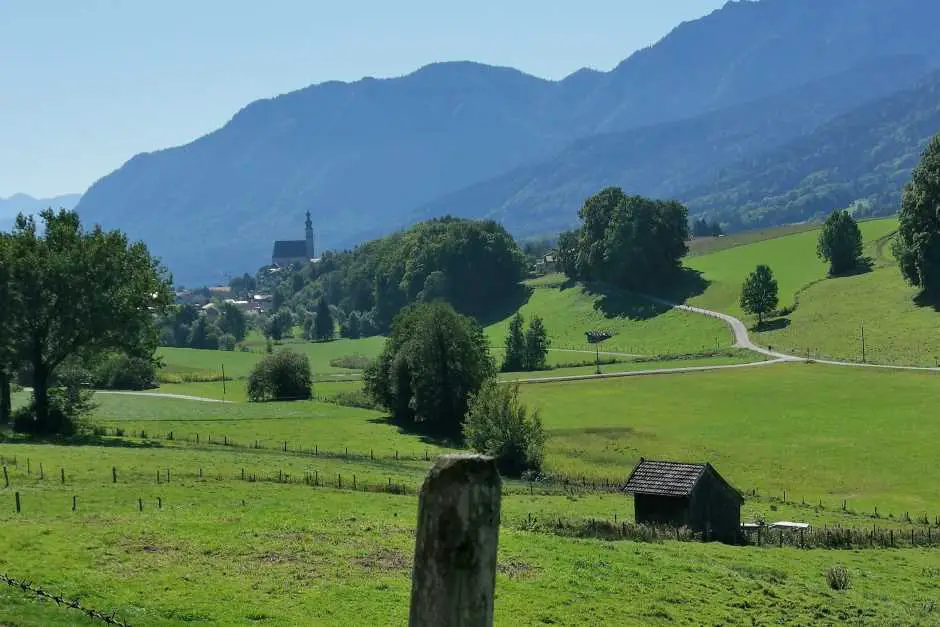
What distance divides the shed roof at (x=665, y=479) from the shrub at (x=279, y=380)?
213ft

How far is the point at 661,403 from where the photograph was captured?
97.4m

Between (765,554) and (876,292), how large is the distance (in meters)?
106

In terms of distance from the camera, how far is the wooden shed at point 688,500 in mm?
46969

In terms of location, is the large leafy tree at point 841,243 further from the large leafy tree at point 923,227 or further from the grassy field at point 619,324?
the grassy field at point 619,324

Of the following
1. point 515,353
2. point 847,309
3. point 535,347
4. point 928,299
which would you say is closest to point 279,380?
point 515,353

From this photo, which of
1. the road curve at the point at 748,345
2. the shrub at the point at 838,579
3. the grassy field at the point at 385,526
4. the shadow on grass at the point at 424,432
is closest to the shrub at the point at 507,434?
the grassy field at the point at 385,526

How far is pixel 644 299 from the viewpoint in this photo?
17238 cm

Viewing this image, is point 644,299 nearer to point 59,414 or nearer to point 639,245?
point 639,245

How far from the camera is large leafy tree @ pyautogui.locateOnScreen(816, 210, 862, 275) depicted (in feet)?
520

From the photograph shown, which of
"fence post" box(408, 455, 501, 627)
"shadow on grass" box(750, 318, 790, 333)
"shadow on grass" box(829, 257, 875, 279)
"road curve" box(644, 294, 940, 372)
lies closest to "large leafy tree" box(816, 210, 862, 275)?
"shadow on grass" box(829, 257, 875, 279)

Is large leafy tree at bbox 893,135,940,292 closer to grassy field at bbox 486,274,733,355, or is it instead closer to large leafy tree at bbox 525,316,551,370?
grassy field at bbox 486,274,733,355

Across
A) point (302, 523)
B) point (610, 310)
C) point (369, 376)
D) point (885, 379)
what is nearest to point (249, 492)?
point (302, 523)

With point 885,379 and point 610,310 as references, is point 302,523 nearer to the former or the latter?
point 885,379

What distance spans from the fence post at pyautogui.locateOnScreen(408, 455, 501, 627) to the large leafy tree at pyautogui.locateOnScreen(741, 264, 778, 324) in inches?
5481
